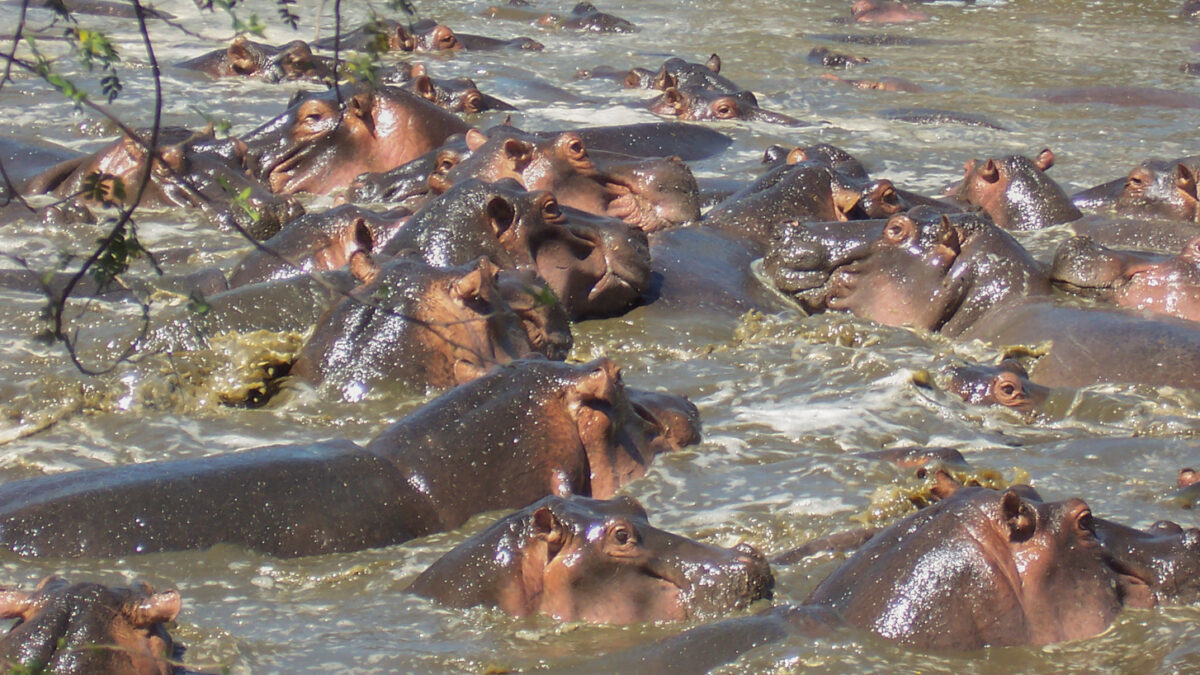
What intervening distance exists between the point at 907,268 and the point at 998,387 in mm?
1358

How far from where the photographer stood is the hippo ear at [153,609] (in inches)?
123

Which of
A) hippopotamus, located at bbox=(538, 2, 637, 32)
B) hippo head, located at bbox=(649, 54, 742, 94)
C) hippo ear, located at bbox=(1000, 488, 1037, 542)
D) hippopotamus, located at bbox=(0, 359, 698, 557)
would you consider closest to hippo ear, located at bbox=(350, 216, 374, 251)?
hippopotamus, located at bbox=(0, 359, 698, 557)

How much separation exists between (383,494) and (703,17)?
15.2 m

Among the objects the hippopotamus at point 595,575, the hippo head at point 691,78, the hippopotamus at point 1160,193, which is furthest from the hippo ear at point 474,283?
the hippo head at point 691,78

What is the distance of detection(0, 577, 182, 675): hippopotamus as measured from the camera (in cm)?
295

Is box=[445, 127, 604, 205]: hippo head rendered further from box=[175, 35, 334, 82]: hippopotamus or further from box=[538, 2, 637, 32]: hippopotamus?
box=[538, 2, 637, 32]: hippopotamus

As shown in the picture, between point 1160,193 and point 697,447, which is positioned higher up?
point 697,447

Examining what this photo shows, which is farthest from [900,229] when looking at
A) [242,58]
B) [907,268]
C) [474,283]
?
[242,58]

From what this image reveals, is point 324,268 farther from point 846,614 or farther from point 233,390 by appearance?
point 846,614

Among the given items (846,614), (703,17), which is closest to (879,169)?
(846,614)

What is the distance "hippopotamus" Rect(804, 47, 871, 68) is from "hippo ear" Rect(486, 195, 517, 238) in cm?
934

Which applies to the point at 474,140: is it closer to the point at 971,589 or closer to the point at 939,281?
the point at 939,281

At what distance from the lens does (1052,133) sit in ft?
38.9

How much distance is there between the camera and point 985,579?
3.50 metres
